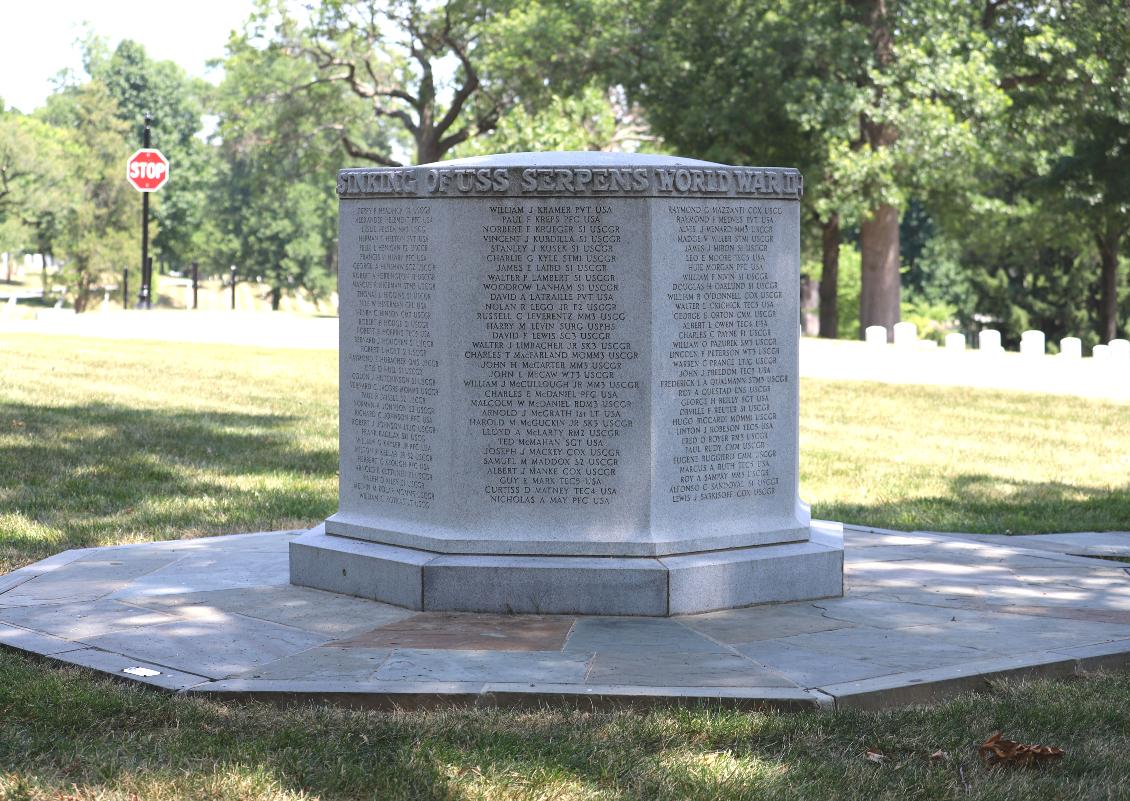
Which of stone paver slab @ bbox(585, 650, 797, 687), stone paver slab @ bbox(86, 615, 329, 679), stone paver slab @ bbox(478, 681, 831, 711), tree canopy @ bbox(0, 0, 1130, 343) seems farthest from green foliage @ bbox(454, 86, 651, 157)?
stone paver slab @ bbox(478, 681, 831, 711)

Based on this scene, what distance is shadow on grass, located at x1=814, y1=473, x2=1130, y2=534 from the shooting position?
10.2 meters

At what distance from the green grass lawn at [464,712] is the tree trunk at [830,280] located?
16.8m

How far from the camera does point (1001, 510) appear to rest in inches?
436

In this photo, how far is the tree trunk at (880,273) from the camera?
32281 millimetres

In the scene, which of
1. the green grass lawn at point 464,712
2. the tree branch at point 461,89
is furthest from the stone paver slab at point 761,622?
the tree branch at point 461,89

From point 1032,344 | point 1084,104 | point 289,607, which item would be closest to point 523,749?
point 289,607

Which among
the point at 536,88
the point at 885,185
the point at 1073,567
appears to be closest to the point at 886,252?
the point at 885,185

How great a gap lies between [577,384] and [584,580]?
0.95 meters

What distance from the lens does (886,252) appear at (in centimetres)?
3288

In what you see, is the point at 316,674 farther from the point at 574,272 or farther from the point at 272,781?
the point at 574,272

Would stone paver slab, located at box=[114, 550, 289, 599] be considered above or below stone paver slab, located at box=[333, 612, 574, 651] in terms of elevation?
above

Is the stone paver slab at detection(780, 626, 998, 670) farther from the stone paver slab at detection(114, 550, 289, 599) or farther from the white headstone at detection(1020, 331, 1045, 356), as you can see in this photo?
the white headstone at detection(1020, 331, 1045, 356)

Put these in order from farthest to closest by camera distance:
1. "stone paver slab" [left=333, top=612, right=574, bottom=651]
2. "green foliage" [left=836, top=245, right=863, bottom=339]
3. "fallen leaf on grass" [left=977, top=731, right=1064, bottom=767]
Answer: "green foliage" [left=836, top=245, right=863, bottom=339], "stone paver slab" [left=333, top=612, right=574, bottom=651], "fallen leaf on grass" [left=977, top=731, right=1064, bottom=767]

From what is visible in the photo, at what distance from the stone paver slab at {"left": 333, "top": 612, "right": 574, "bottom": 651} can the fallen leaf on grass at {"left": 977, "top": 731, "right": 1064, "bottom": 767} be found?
6.33ft
